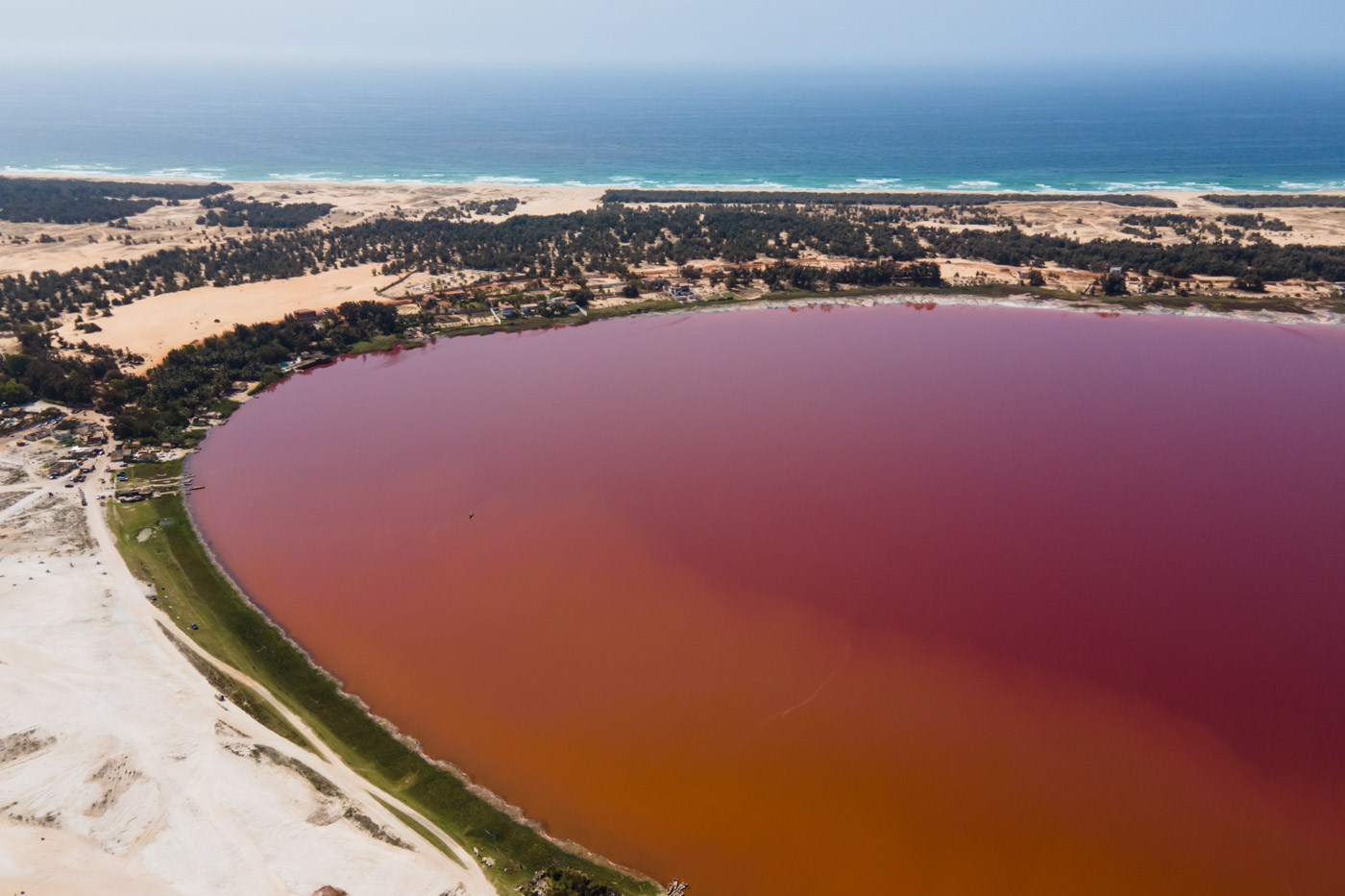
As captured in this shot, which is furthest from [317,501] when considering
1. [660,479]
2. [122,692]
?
[660,479]

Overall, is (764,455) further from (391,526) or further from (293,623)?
(293,623)

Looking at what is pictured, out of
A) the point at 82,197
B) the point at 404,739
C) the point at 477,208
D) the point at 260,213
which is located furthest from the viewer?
the point at 82,197

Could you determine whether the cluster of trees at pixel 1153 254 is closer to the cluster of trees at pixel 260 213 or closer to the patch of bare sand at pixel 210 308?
the patch of bare sand at pixel 210 308

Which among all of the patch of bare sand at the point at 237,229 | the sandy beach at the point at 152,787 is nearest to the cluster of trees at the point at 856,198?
the patch of bare sand at the point at 237,229

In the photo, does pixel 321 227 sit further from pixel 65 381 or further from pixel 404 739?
pixel 404 739

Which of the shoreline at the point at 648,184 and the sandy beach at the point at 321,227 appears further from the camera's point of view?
the shoreline at the point at 648,184

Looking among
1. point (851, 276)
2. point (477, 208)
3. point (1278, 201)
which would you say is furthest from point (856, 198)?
point (477, 208)
